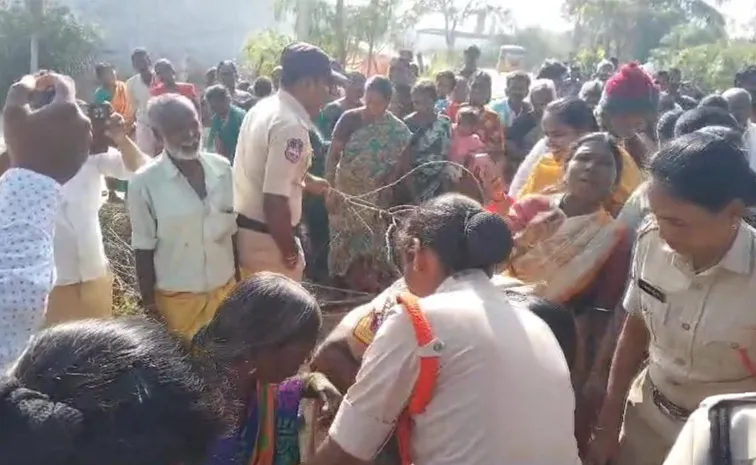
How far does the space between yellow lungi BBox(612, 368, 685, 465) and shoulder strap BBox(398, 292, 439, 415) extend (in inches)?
35.3

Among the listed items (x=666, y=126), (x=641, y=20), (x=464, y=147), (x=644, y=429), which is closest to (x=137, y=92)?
(x=464, y=147)

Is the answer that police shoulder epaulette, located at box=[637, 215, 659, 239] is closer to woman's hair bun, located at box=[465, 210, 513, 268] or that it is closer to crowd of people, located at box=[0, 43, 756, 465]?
crowd of people, located at box=[0, 43, 756, 465]

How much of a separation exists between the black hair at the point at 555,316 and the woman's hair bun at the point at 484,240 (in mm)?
563

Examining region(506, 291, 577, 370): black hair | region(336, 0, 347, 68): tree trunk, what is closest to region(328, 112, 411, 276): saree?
region(506, 291, 577, 370): black hair

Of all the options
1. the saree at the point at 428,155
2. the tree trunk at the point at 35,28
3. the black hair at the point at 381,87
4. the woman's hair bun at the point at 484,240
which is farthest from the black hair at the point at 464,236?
the tree trunk at the point at 35,28

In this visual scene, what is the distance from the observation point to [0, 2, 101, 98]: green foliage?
17.2m

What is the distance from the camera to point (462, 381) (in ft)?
5.69

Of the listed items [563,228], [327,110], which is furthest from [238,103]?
[563,228]

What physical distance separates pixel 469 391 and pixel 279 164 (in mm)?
1807

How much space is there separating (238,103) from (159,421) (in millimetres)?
6918

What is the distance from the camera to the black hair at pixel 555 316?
8.12 feet

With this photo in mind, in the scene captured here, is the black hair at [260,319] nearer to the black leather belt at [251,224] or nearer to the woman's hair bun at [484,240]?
the woman's hair bun at [484,240]

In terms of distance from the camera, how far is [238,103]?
7883 mm

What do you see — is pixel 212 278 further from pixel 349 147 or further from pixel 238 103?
pixel 238 103
